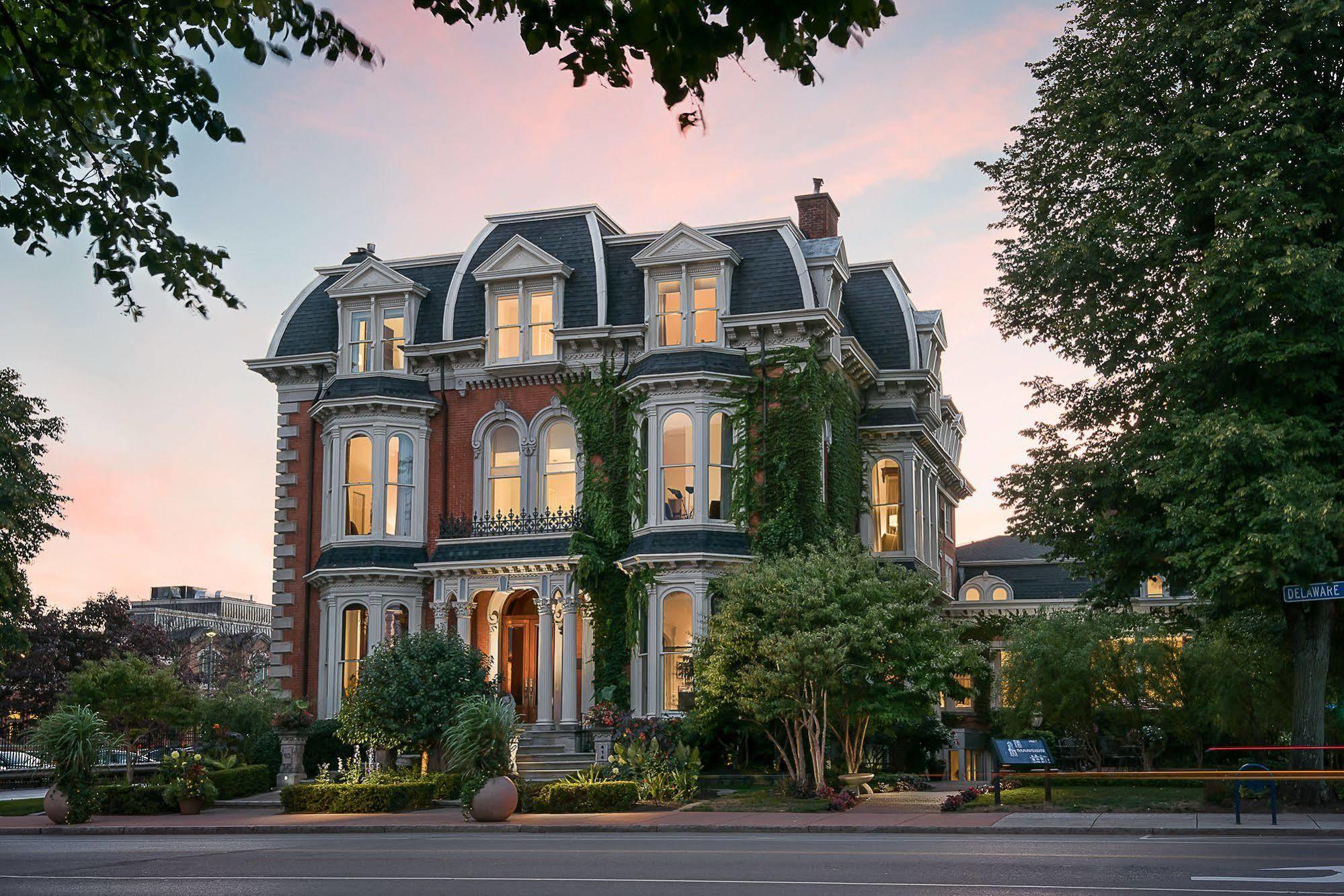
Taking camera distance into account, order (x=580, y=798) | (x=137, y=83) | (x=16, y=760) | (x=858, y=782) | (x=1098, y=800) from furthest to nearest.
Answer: (x=16, y=760)
(x=858, y=782)
(x=580, y=798)
(x=1098, y=800)
(x=137, y=83)

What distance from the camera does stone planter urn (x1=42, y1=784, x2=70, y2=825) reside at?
27.8 meters

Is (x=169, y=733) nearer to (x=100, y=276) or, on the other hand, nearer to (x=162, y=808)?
(x=162, y=808)

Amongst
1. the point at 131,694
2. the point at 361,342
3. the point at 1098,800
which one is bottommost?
the point at 1098,800

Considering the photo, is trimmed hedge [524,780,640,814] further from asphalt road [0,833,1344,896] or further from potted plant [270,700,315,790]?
potted plant [270,700,315,790]

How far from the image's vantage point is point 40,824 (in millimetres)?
28266

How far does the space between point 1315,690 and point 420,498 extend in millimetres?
22459

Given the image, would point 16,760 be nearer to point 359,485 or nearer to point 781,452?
point 359,485

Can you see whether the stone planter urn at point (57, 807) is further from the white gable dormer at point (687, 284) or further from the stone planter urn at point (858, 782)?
the white gable dormer at point (687, 284)

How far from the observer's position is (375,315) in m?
38.9

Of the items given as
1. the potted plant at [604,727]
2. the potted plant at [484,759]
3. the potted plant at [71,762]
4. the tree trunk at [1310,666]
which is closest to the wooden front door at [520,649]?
the potted plant at [604,727]

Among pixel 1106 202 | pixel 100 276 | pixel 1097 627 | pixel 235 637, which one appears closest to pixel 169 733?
pixel 1097 627

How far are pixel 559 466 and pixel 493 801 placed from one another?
43.7 feet

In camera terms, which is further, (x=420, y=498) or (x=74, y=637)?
(x=74, y=637)

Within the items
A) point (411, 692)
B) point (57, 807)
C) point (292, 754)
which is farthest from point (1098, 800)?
point (57, 807)
